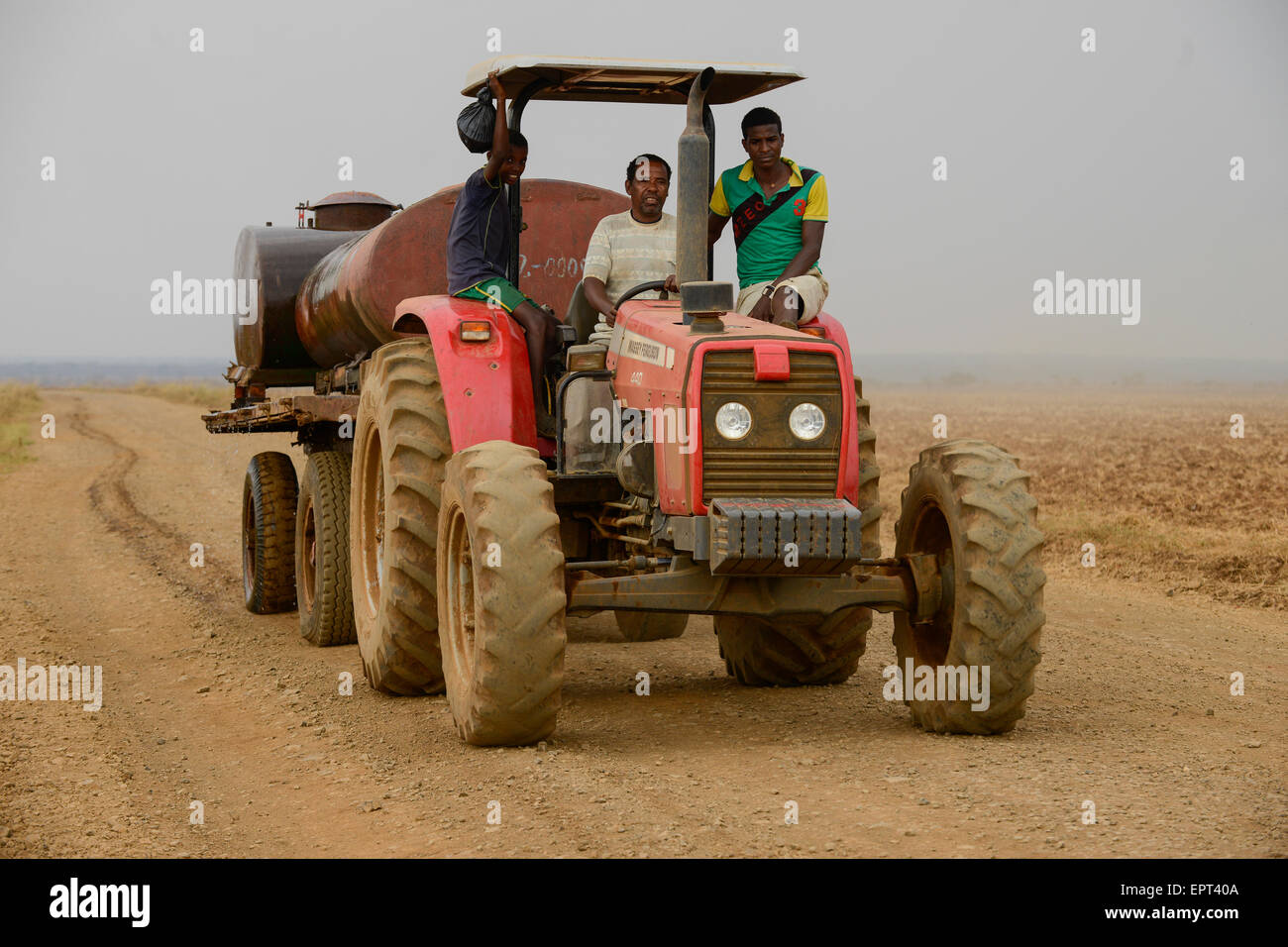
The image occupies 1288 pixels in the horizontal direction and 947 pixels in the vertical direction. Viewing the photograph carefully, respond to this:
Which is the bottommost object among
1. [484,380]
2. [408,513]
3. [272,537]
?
[272,537]

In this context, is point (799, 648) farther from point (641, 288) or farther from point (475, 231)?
point (475, 231)

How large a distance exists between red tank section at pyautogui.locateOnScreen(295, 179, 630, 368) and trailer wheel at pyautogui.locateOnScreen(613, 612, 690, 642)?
6.68 ft

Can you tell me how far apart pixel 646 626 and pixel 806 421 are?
12.9ft

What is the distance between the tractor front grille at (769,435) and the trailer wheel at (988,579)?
1.83 ft

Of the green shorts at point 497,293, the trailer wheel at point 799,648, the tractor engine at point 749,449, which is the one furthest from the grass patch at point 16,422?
the tractor engine at point 749,449

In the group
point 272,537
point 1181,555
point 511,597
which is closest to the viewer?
point 511,597

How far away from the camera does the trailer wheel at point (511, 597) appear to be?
20.9ft

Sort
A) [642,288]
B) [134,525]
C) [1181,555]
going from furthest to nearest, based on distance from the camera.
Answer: [134,525] → [1181,555] → [642,288]

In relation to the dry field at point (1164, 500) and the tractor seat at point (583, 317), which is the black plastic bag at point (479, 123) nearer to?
the tractor seat at point (583, 317)

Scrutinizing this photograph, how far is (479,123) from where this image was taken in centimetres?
813

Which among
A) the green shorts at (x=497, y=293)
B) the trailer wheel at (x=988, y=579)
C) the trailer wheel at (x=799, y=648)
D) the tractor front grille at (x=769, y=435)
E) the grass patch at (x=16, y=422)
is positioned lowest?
the grass patch at (x=16, y=422)

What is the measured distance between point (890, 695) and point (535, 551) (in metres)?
1.99

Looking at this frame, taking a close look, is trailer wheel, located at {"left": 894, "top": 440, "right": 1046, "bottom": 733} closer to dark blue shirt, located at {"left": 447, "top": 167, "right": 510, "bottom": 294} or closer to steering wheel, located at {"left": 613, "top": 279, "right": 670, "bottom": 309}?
steering wheel, located at {"left": 613, "top": 279, "right": 670, "bottom": 309}

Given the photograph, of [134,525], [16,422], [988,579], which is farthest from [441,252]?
[16,422]
